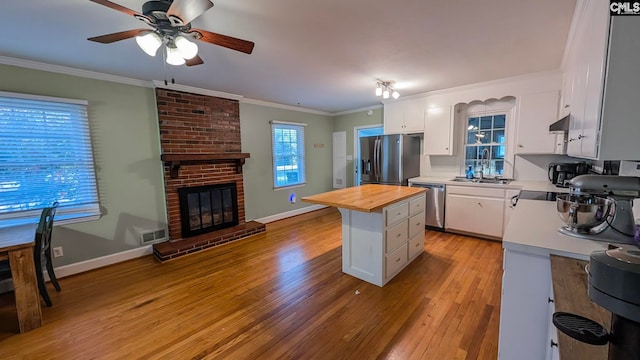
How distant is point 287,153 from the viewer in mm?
5371

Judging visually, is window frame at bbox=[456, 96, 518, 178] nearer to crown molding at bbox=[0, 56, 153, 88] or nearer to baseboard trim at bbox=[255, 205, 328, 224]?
baseboard trim at bbox=[255, 205, 328, 224]

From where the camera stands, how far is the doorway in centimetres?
560

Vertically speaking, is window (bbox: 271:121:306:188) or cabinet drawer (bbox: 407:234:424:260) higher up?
window (bbox: 271:121:306:188)

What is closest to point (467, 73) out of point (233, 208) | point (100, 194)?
point (233, 208)

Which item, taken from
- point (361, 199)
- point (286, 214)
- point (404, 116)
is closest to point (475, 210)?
Result: point (404, 116)

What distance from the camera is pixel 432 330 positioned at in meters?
1.97

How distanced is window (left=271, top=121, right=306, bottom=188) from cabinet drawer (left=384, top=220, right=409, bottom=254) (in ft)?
9.79

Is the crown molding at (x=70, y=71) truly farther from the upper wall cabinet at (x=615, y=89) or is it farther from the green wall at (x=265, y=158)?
the upper wall cabinet at (x=615, y=89)

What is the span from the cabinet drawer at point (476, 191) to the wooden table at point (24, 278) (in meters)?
4.79

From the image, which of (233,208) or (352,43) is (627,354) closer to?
(352,43)

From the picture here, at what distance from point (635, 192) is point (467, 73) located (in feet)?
8.14

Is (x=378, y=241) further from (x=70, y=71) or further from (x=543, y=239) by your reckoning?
(x=70, y=71)

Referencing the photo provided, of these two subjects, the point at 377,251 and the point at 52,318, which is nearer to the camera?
the point at 52,318

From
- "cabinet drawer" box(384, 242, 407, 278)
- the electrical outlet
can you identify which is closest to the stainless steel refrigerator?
"cabinet drawer" box(384, 242, 407, 278)
